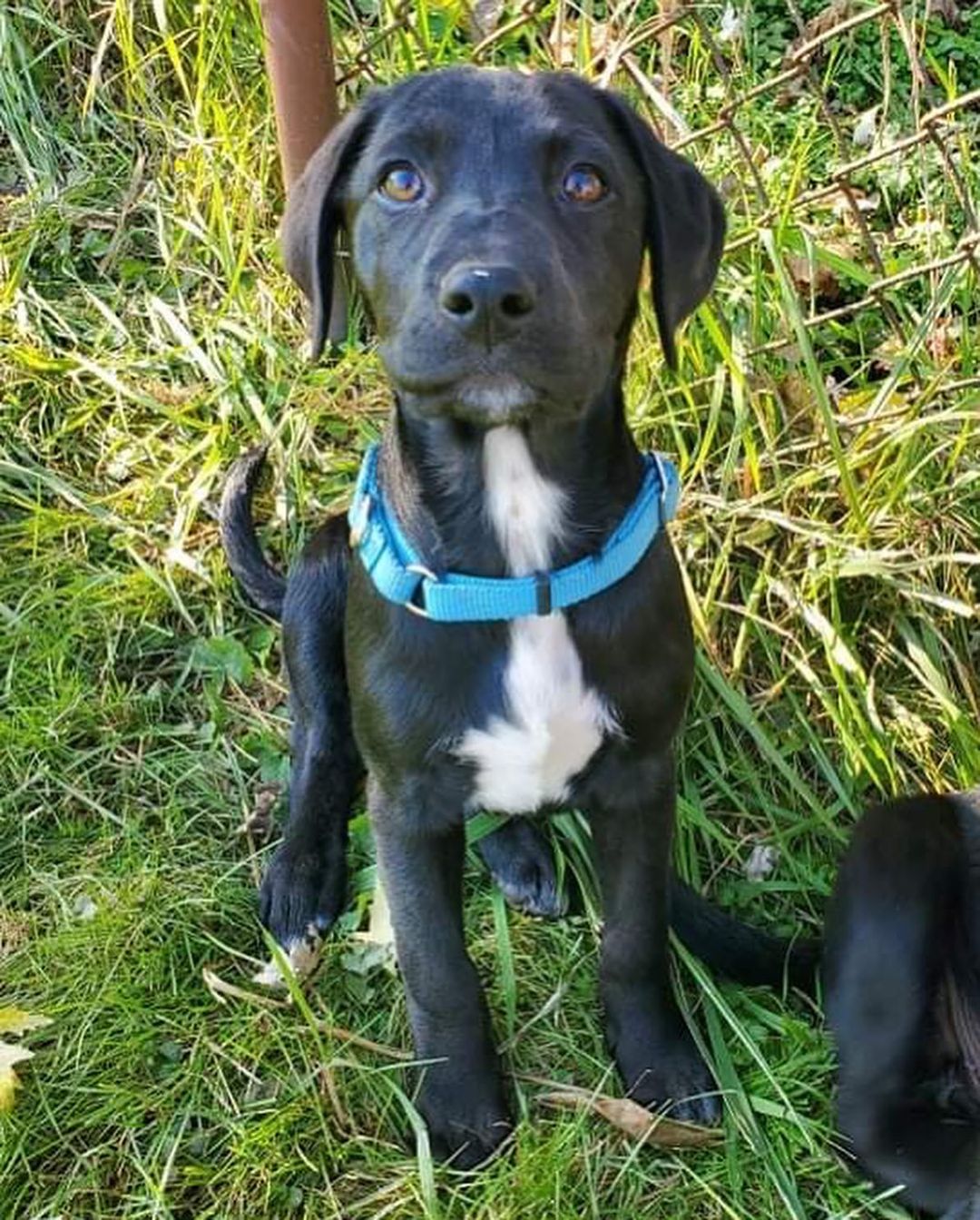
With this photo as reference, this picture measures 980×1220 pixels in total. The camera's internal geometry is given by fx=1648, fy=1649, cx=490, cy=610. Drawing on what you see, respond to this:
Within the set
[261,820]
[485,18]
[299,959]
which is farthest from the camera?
[485,18]

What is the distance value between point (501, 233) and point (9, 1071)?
5.26 feet

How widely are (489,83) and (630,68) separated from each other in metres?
0.95

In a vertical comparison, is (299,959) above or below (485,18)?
below

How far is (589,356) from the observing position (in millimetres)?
2170

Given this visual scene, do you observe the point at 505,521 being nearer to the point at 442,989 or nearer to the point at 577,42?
the point at 442,989

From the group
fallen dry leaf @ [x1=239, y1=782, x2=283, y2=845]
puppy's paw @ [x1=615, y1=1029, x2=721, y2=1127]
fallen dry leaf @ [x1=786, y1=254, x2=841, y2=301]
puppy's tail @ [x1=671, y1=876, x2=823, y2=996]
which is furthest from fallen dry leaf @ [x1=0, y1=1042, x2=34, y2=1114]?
fallen dry leaf @ [x1=786, y1=254, x2=841, y2=301]

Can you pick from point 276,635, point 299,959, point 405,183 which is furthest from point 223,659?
point 405,183

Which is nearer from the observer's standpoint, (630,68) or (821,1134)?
(821,1134)

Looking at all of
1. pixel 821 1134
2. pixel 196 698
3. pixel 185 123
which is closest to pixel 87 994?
pixel 196 698

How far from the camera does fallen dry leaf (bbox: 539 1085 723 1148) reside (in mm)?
2717

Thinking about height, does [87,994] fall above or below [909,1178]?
above

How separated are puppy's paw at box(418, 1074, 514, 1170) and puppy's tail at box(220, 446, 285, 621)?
108cm

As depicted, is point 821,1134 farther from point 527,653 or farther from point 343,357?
point 343,357

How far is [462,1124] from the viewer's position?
2717 mm
